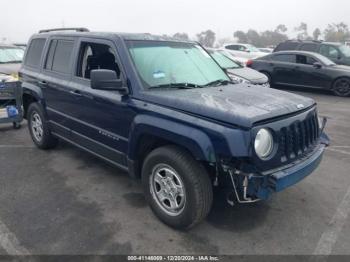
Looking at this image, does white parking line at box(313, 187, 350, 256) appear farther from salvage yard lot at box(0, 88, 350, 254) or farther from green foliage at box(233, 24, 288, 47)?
green foliage at box(233, 24, 288, 47)

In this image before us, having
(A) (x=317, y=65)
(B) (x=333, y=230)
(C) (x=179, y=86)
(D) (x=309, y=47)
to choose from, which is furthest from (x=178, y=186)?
(D) (x=309, y=47)

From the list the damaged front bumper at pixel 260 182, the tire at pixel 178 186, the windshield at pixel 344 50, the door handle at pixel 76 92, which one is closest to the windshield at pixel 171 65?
the tire at pixel 178 186

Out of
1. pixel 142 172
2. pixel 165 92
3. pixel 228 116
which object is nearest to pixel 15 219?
pixel 142 172

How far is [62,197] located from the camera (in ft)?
14.0

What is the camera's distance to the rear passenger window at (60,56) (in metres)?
4.81

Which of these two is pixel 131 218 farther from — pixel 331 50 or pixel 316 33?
pixel 316 33

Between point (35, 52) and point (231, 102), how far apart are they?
3.83 meters

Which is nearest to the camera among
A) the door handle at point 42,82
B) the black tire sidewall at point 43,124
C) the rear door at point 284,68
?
the door handle at point 42,82

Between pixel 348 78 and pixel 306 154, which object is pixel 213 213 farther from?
pixel 348 78

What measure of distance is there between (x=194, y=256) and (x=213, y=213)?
2.62 feet

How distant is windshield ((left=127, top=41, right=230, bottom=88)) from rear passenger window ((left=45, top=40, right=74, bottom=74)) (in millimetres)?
1220

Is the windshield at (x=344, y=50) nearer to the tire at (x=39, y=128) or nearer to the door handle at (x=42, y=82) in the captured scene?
the tire at (x=39, y=128)

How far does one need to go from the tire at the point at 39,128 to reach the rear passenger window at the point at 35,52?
685 millimetres

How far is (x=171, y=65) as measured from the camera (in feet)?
13.4
